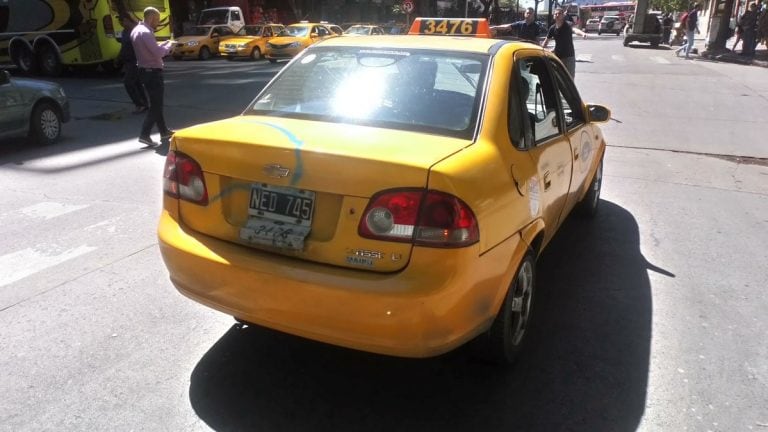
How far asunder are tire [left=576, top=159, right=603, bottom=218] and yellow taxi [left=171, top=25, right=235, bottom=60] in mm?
21925

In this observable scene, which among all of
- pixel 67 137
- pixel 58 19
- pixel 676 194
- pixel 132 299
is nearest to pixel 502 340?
pixel 132 299

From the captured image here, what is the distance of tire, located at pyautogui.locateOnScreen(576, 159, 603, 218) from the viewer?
17.9 feet

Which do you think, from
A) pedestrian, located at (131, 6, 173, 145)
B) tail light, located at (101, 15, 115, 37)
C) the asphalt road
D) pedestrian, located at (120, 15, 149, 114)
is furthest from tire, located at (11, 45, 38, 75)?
the asphalt road

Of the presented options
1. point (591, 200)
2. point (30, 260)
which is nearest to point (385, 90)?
point (591, 200)

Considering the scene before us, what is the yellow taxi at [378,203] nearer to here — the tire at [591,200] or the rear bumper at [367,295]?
the rear bumper at [367,295]

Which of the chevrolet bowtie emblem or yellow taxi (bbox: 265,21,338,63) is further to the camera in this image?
yellow taxi (bbox: 265,21,338,63)

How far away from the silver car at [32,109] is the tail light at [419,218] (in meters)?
7.68

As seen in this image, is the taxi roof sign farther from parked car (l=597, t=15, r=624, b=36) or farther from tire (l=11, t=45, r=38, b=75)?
parked car (l=597, t=15, r=624, b=36)

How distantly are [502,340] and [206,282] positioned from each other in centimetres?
145

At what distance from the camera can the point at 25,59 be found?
742 inches

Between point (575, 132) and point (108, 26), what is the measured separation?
1671 centimetres

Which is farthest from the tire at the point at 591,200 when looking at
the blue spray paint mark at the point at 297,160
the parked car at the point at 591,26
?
the parked car at the point at 591,26

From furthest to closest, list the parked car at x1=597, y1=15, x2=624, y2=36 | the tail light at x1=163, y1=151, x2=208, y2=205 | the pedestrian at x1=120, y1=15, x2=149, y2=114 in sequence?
1. the parked car at x1=597, y1=15, x2=624, y2=36
2. the pedestrian at x1=120, y1=15, x2=149, y2=114
3. the tail light at x1=163, y1=151, x2=208, y2=205

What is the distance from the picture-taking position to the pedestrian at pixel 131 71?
1099cm
